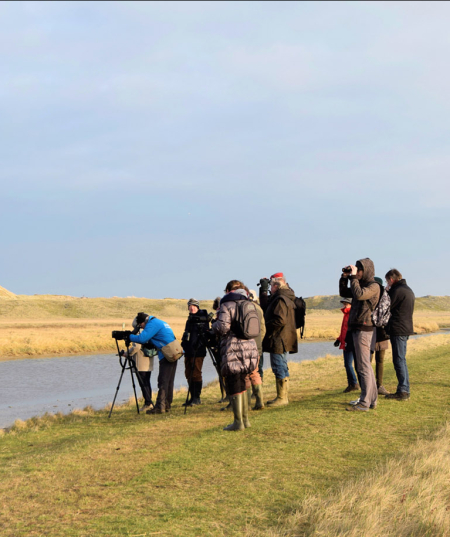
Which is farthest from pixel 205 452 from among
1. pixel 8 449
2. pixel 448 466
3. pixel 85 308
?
pixel 85 308

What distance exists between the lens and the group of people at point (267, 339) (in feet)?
25.8

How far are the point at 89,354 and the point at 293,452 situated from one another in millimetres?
27787

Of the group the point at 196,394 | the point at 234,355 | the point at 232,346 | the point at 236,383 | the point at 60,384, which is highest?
the point at 232,346

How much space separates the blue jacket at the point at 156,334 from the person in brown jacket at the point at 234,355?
2536 millimetres

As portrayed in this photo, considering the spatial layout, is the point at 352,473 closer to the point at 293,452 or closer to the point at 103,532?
the point at 293,452

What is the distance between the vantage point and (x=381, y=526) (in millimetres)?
4555

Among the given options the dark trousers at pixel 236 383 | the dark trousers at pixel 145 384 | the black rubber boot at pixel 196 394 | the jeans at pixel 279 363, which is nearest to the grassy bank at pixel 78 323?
the dark trousers at pixel 145 384

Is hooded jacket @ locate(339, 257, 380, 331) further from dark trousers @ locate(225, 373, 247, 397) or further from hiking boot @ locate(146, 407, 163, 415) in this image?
hiking boot @ locate(146, 407, 163, 415)

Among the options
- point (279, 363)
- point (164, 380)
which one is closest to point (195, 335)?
point (164, 380)

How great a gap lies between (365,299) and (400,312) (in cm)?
147

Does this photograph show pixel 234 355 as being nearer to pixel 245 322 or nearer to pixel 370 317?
pixel 245 322

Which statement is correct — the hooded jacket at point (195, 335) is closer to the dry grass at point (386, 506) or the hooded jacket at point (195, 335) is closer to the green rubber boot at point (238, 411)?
the green rubber boot at point (238, 411)

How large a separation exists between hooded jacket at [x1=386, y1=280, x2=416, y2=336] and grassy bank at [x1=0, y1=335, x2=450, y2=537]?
1.27 metres

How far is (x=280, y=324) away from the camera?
936 cm
